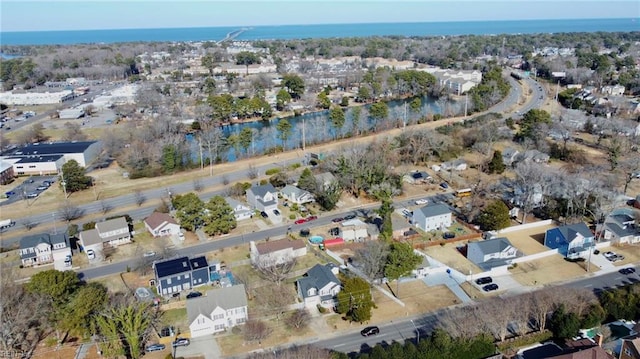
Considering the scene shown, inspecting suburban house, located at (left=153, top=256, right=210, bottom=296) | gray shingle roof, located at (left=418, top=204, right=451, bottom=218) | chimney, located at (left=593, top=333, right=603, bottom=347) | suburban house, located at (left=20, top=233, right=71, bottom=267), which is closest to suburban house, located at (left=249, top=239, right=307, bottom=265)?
suburban house, located at (left=153, top=256, right=210, bottom=296)

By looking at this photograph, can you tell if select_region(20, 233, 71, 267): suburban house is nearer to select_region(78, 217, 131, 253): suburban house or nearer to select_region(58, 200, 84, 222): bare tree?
select_region(78, 217, 131, 253): suburban house

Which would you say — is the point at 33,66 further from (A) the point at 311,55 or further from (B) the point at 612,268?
(B) the point at 612,268

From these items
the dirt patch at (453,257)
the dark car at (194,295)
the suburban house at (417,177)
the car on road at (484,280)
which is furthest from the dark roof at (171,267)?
the suburban house at (417,177)

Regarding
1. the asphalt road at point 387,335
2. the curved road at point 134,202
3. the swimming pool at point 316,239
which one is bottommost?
the asphalt road at point 387,335

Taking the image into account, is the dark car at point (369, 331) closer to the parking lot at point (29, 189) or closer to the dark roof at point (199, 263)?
the dark roof at point (199, 263)

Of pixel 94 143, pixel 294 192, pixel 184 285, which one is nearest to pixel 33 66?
pixel 94 143
